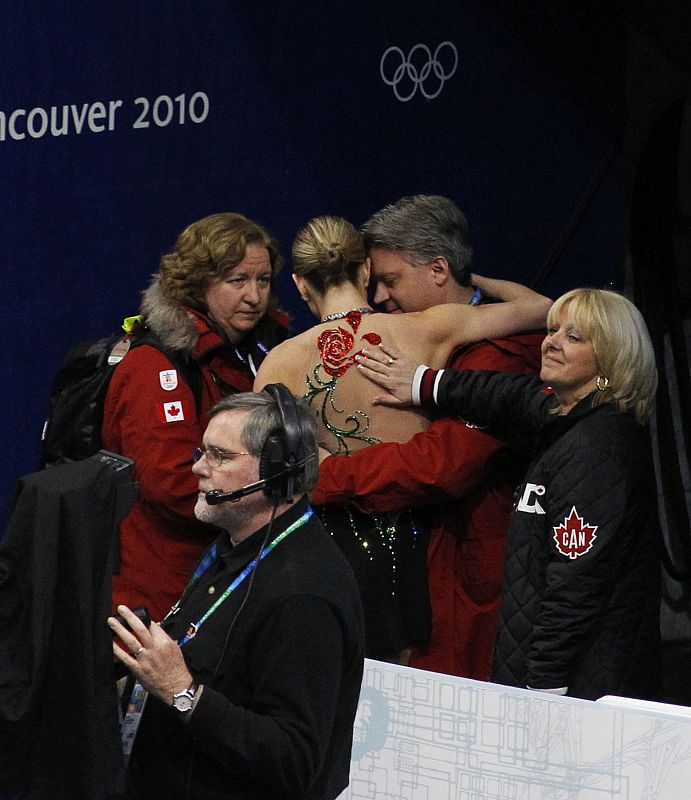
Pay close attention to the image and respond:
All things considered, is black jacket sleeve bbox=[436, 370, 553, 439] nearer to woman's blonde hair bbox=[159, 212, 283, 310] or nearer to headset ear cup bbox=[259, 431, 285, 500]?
woman's blonde hair bbox=[159, 212, 283, 310]

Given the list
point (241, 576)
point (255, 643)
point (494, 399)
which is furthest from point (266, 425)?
point (494, 399)

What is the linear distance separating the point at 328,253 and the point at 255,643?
69.6 inches

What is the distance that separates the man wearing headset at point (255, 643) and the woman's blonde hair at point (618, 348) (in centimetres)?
100

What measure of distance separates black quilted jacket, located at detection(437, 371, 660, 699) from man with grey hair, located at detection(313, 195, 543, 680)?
0.41 meters

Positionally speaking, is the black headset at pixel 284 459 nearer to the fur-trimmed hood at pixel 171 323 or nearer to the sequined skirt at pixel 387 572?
the sequined skirt at pixel 387 572

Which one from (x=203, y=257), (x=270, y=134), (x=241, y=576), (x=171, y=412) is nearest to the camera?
(x=241, y=576)

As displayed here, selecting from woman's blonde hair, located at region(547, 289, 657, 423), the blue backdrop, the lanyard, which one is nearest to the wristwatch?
the lanyard

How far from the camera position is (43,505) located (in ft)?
9.21

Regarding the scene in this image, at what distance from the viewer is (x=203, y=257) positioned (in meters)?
4.59

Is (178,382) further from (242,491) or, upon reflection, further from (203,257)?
(242,491)

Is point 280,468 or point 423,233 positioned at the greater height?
point 423,233

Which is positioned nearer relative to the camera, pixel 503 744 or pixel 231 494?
pixel 231 494

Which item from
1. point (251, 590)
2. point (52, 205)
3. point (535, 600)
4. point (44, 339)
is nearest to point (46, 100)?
point (52, 205)

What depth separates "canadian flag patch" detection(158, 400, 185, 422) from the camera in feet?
14.6
